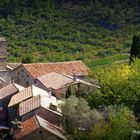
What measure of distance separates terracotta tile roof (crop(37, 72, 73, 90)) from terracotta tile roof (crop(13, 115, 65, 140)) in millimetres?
12731

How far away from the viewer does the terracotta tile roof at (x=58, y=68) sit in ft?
235

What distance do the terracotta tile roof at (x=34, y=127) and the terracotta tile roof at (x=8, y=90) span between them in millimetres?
9995

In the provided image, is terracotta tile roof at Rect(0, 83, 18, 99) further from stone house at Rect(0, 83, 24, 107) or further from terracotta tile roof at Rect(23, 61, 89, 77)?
terracotta tile roof at Rect(23, 61, 89, 77)

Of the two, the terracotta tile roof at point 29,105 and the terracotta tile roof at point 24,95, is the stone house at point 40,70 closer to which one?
the terracotta tile roof at point 24,95

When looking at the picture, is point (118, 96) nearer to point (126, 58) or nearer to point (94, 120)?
point (94, 120)

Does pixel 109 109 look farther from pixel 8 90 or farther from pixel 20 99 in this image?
pixel 8 90

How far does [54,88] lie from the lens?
63.5 meters

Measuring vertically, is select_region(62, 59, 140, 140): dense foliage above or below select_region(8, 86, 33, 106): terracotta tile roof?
above

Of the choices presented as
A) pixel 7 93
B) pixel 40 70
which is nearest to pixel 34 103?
pixel 7 93

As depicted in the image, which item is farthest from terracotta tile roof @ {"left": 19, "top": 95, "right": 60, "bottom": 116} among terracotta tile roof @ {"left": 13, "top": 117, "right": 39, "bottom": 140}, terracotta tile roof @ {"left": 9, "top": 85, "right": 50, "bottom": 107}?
terracotta tile roof @ {"left": 13, "top": 117, "right": 39, "bottom": 140}

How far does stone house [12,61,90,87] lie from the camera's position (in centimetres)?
7112

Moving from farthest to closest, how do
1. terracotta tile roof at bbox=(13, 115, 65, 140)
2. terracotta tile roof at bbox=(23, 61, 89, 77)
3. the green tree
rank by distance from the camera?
terracotta tile roof at bbox=(23, 61, 89, 77)
terracotta tile roof at bbox=(13, 115, 65, 140)
the green tree

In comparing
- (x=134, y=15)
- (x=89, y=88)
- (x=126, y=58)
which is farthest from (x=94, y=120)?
(x=134, y=15)

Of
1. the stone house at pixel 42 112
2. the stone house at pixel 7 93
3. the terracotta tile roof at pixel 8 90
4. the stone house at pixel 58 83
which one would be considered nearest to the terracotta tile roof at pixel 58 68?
the stone house at pixel 58 83
